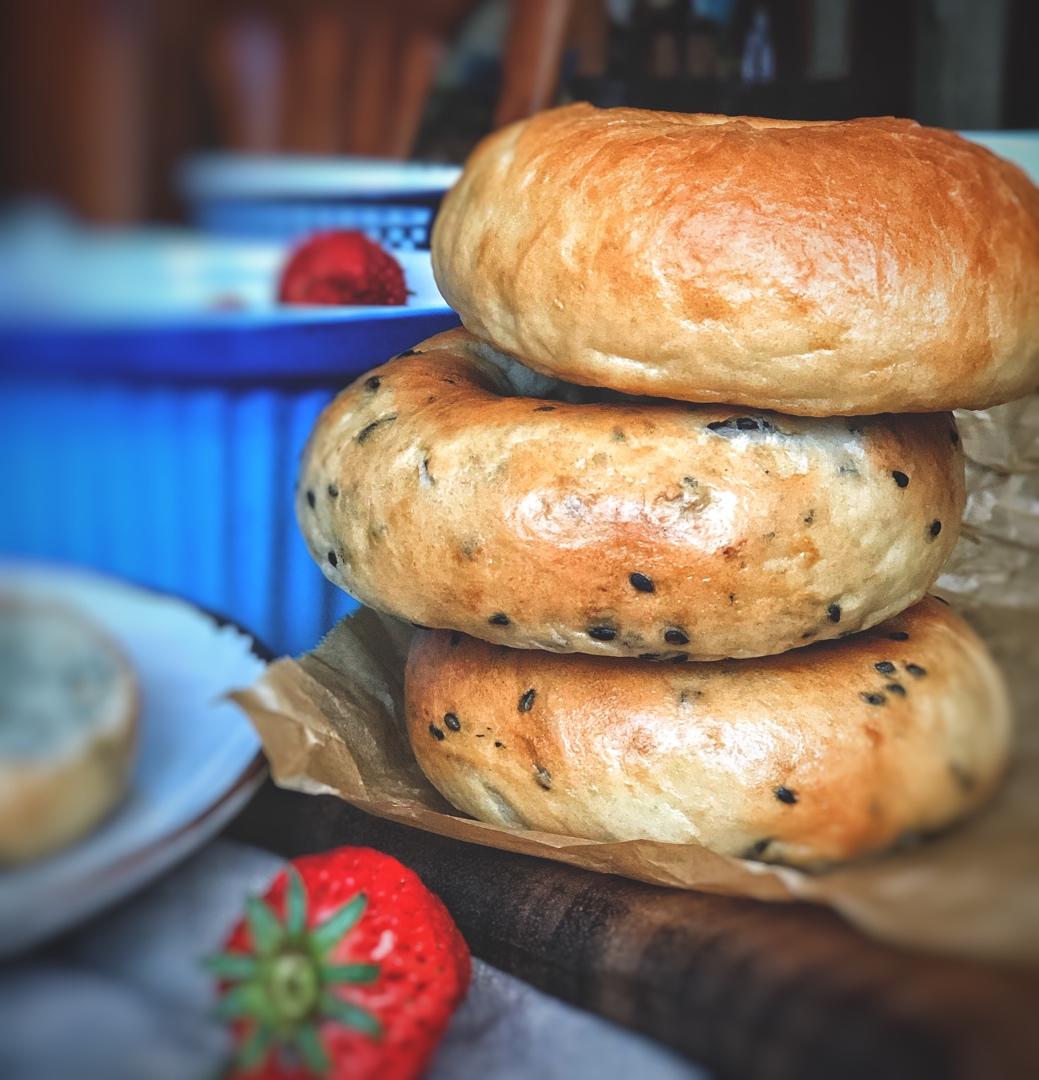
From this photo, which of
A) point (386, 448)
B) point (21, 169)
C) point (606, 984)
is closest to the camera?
point (21, 169)

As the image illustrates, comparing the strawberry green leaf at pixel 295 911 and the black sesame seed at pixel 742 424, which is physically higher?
the black sesame seed at pixel 742 424

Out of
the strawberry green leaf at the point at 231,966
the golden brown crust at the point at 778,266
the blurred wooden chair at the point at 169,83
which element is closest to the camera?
the blurred wooden chair at the point at 169,83

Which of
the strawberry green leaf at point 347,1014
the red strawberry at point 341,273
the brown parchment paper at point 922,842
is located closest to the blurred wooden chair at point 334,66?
the red strawberry at point 341,273

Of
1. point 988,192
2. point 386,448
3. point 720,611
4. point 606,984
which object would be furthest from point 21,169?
point 988,192

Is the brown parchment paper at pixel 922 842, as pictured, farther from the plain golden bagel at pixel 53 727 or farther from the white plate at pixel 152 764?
the plain golden bagel at pixel 53 727

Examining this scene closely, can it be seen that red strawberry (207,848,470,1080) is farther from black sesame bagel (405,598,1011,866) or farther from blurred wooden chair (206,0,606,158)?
blurred wooden chair (206,0,606,158)

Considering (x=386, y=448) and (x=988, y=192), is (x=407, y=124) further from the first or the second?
(x=988, y=192)
